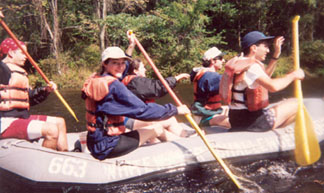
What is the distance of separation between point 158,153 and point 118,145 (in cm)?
46


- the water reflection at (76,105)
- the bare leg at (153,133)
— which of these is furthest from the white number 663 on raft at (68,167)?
the water reflection at (76,105)

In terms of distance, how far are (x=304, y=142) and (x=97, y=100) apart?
2143 mm

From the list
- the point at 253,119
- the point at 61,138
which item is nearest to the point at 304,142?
the point at 253,119

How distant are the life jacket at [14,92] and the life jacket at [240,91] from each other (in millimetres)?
2133

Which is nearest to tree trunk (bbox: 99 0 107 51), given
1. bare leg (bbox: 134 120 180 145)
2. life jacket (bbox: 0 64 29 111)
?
life jacket (bbox: 0 64 29 111)

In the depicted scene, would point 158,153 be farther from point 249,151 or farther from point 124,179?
point 249,151

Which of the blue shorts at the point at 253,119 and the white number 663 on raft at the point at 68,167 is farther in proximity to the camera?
the blue shorts at the point at 253,119

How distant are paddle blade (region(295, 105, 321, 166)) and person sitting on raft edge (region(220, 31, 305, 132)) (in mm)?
174

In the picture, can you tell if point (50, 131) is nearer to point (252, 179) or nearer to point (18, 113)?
point (18, 113)

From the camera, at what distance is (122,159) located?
113 inches

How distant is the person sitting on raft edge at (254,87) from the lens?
2906 millimetres

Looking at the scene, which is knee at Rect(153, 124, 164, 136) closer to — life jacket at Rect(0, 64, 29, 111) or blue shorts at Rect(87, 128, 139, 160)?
blue shorts at Rect(87, 128, 139, 160)

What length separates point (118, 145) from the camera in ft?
9.03

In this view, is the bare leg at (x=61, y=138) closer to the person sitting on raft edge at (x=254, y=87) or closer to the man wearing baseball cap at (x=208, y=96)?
the man wearing baseball cap at (x=208, y=96)
